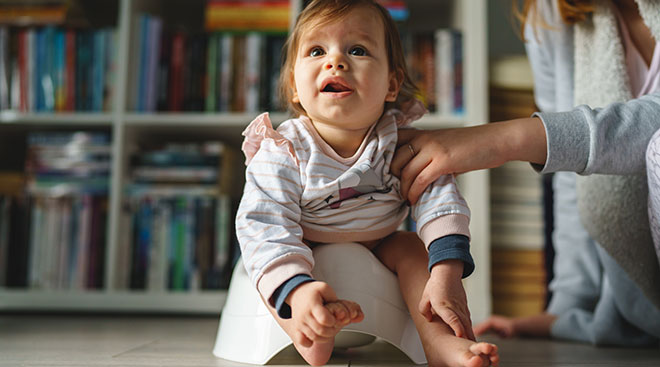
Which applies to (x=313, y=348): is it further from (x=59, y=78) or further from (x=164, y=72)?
(x=59, y=78)

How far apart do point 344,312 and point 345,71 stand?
0.30 meters

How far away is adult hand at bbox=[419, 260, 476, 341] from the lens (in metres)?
0.55

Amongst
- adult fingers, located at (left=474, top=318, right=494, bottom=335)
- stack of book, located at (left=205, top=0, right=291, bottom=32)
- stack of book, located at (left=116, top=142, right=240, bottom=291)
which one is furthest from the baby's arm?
stack of book, located at (left=205, top=0, right=291, bottom=32)

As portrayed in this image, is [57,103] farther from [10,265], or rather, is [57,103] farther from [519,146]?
[519,146]

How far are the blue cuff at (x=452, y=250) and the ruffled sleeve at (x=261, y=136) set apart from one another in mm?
192

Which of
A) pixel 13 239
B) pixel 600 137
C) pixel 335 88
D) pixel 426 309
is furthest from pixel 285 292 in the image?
pixel 13 239

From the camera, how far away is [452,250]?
589mm

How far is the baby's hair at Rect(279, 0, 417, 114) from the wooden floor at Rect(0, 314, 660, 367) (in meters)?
0.35

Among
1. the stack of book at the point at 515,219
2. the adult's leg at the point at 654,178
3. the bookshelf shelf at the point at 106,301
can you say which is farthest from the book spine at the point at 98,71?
the adult's leg at the point at 654,178

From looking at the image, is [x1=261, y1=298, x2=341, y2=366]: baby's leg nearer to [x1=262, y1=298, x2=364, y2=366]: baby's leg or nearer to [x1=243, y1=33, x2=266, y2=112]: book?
[x1=262, y1=298, x2=364, y2=366]: baby's leg

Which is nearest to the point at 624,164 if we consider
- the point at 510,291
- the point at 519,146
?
the point at 519,146

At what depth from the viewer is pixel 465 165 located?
0.65m

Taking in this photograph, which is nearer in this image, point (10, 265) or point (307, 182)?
point (307, 182)

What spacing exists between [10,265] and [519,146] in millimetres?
1275
